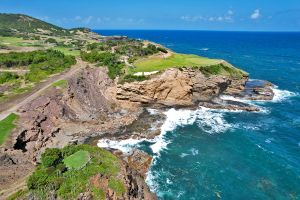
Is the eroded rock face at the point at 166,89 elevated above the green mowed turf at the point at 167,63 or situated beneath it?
situated beneath

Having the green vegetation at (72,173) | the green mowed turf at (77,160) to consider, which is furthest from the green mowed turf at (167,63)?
the green mowed turf at (77,160)

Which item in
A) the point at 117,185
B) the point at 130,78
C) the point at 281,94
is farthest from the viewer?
the point at 281,94

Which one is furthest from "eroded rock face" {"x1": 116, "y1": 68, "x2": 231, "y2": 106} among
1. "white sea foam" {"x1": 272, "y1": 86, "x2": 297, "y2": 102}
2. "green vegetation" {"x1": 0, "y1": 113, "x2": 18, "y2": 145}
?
"green vegetation" {"x1": 0, "y1": 113, "x2": 18, "y2": 145}

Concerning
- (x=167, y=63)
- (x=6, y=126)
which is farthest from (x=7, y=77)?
(x=167, y=63)

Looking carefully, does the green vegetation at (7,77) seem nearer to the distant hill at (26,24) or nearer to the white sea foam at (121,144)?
the white sea foam at (121,144)

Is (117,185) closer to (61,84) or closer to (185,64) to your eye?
(61,84)

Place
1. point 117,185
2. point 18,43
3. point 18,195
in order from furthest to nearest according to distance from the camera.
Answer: point 18,43 < point 117,185 < point 18,195
